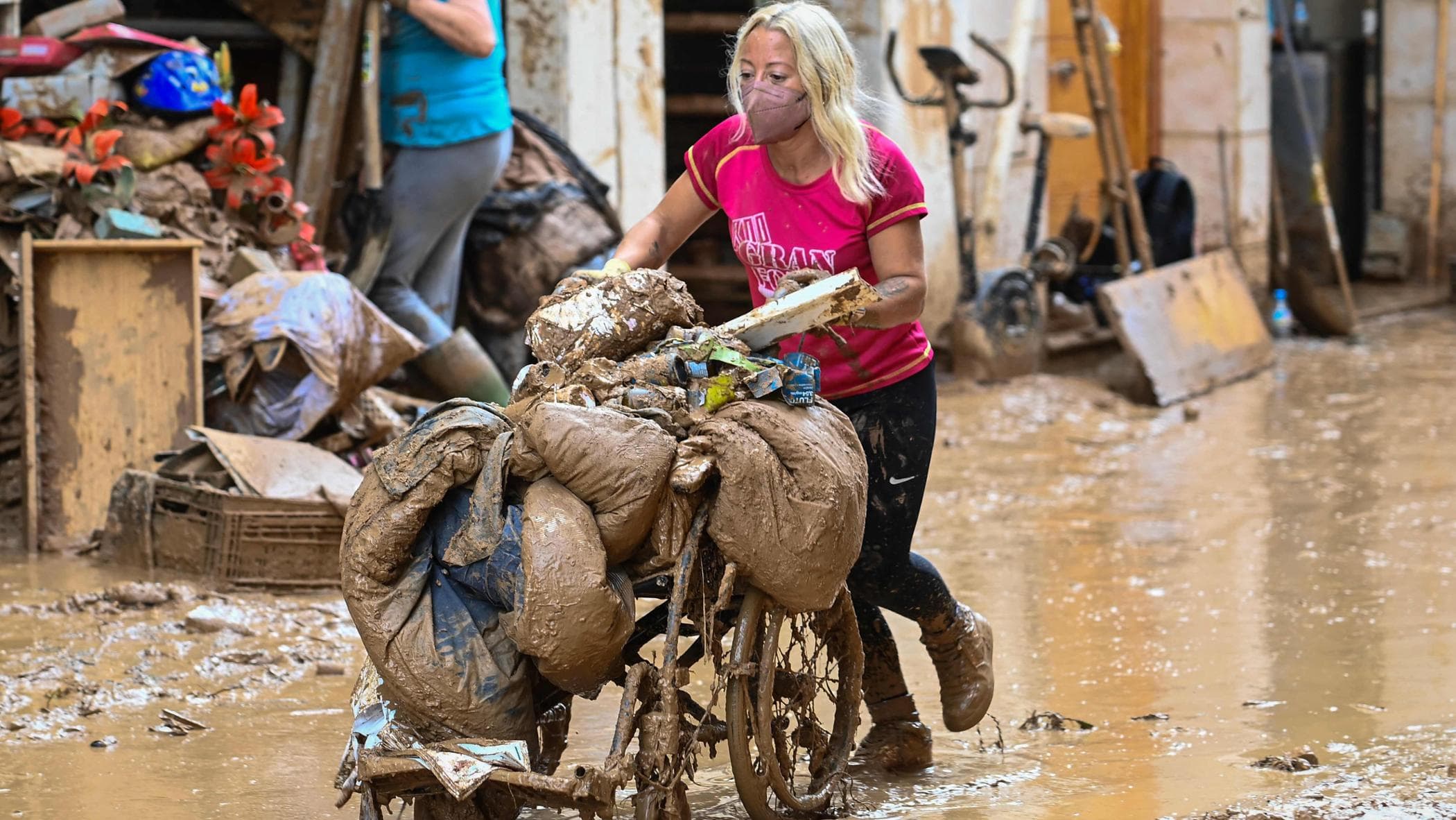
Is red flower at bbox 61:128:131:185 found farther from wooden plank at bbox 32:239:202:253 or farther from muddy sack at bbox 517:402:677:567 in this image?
muddy sack at bbox 517:402:677:567

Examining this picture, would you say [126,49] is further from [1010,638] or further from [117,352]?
→ [1010,638]

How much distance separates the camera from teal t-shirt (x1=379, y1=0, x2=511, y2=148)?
6473 millimetres

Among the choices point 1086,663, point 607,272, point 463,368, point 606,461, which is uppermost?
point 607,272

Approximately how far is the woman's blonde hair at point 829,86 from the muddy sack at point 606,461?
74cm

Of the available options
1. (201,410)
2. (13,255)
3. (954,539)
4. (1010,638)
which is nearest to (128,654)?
(201,410)

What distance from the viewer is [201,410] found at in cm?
564

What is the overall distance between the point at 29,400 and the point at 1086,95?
7.95 m

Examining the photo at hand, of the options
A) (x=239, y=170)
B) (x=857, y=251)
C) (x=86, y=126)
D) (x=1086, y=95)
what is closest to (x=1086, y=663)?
(x=857, y=251)

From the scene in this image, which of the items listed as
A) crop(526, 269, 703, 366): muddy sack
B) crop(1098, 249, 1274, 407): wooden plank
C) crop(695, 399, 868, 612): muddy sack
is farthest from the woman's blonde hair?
crop(1098, 249, 1274, 407): wooden plank

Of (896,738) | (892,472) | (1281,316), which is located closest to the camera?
(892,472)

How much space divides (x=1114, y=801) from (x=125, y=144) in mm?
4145

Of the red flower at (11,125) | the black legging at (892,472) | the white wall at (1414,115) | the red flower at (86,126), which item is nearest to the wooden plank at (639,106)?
the red flower at (86,126)

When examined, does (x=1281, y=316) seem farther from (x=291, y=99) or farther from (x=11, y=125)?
(x=11, y=125)

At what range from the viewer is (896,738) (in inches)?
151
